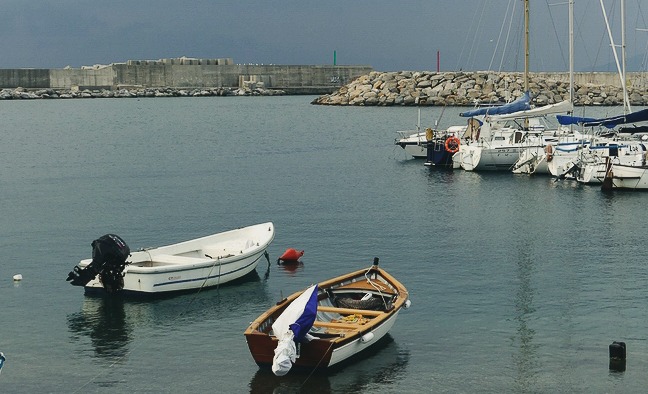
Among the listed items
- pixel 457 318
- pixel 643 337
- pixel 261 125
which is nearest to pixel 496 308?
pixel 457 318

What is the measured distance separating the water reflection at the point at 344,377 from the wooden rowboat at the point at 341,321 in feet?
0.70

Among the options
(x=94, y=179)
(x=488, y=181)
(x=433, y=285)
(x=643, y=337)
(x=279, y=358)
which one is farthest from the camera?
(x=94, y=179)

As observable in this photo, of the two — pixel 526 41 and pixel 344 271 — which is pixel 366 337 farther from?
pixel 526 41

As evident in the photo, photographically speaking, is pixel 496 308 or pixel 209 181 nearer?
pixel 496 308

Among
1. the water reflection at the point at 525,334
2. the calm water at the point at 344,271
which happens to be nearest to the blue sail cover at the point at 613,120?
the calm water at the point at 344,271

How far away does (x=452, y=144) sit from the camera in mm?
52125

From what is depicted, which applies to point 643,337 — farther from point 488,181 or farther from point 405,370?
point 488,181

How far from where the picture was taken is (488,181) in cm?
4581

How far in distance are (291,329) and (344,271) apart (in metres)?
9.29

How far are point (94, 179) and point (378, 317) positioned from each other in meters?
34.4

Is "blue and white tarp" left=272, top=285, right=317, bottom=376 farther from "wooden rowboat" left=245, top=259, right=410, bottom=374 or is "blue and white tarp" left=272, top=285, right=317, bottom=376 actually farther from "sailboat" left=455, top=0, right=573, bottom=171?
"sailboat" left=455, top=0, right=573, bottom=171

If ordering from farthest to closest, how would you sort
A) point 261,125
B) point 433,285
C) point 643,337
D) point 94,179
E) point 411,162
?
point 261,125, point 411,162, point 94,179, point 433,285, point 643,337

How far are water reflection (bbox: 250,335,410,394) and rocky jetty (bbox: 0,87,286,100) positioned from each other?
531 ft

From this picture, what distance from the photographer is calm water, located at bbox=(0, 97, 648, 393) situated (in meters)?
17.6
